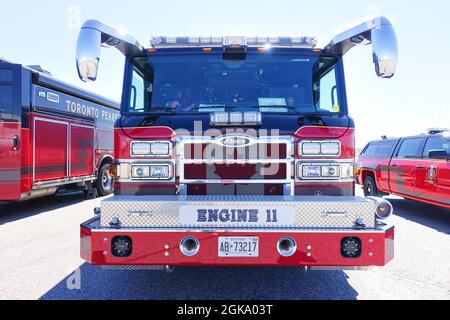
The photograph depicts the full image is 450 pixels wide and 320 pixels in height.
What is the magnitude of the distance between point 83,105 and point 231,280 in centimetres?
683

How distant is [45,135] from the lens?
22.2ft

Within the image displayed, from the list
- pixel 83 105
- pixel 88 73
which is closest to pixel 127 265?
pixel 88 73

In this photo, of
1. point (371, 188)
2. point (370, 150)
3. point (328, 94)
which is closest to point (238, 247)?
point (328, 94)

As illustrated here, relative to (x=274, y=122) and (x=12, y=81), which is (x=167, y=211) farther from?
(x=12, y=81)

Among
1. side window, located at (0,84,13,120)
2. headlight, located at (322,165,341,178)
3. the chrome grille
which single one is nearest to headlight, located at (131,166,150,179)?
the chrome grille

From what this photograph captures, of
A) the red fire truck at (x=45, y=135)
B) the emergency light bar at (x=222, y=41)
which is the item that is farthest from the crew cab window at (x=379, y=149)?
the red fire truck at (x=45, y=135)

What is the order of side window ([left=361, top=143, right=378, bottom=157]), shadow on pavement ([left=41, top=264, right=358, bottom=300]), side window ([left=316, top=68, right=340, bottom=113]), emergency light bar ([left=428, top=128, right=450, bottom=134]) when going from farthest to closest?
side window ([left=361, top=143, right=378, bottom=157]) → emergency light bar ([left=428, top=128, right=450, bottom=134]) → side window ([left=316, top=68, right=340, bottom=113]) → shadow on pavement ([left=41, top=264, right=358, bottom=300])

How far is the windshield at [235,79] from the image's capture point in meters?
3.27

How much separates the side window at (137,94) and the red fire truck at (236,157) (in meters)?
0.01

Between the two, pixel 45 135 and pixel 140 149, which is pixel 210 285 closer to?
pixel 140 149

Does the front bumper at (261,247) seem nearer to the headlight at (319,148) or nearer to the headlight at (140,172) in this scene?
the headlight at (140,172)

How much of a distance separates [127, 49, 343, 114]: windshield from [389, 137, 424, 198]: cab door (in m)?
4.84

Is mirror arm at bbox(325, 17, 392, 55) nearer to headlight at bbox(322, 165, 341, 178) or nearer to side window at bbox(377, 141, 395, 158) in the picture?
headlight at bbox(322, 165, 341, 178)

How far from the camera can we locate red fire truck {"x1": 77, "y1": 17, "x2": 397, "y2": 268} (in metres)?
2.51
